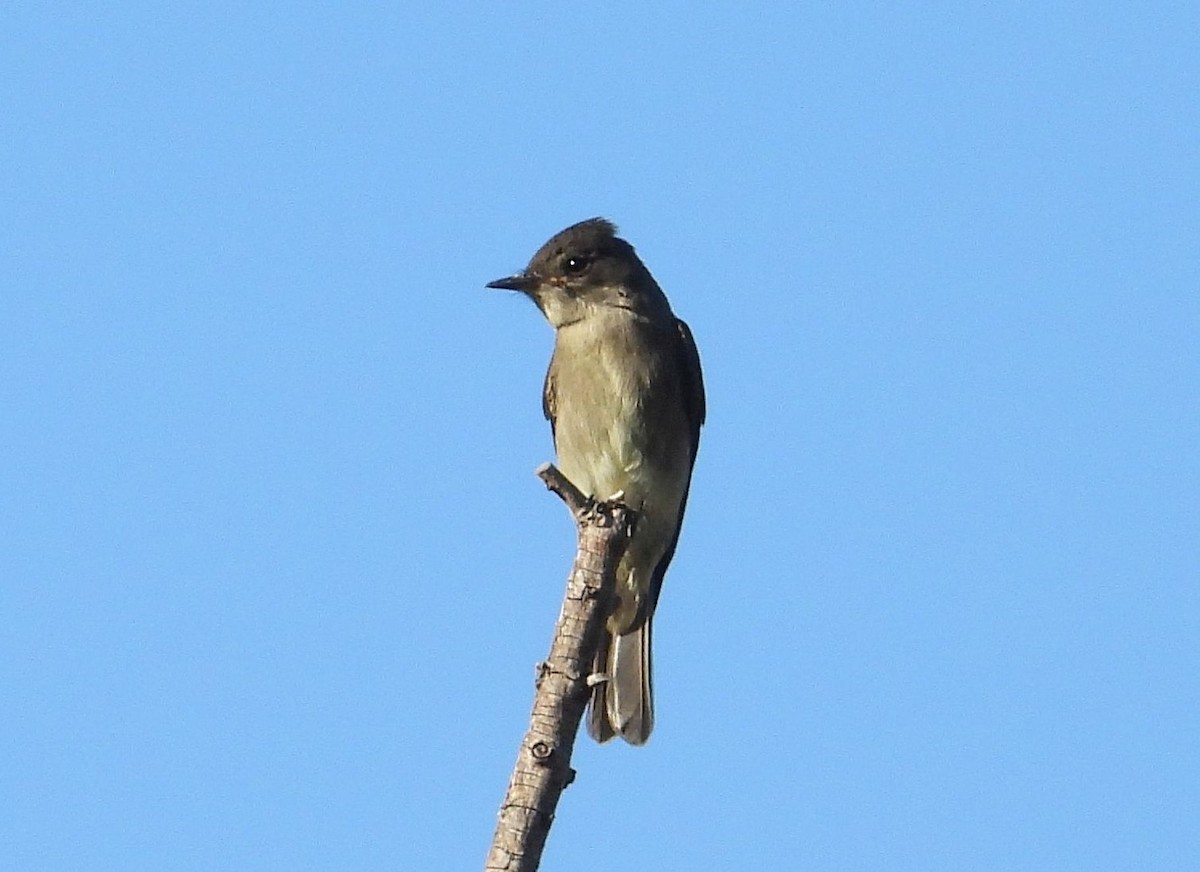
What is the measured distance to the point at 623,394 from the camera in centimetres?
1006

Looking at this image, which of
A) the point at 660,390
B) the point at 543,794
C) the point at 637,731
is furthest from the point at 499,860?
the point at 660,390

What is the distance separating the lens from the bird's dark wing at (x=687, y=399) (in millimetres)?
10383

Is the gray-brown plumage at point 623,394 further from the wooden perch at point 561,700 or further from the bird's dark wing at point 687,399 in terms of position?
the wooden perch at point 561,700

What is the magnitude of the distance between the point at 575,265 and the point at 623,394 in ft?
2.79

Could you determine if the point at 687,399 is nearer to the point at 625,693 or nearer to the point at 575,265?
the point at 575,265

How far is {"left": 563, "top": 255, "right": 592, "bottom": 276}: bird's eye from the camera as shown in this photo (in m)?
10.5

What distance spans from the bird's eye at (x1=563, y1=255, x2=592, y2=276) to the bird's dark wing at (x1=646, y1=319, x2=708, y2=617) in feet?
1.88

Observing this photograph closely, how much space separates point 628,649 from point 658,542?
0.72 metres

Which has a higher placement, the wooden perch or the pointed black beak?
the pointed black beak

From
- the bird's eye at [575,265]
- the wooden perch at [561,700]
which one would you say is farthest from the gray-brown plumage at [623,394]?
the wooden perch at [561,700]

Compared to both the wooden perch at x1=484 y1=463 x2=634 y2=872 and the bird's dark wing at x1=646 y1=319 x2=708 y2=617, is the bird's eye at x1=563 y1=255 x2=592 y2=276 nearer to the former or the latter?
the bird's dark wing at x1=646 y1=319 x2=708 y2=617

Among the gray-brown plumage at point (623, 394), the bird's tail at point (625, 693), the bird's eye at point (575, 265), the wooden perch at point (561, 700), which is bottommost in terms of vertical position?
the wooden perch at point (561, 700)

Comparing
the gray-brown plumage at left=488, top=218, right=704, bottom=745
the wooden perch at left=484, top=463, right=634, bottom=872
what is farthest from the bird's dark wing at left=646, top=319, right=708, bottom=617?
the wooden perch at left=484, top=463, right=634, bottom=872

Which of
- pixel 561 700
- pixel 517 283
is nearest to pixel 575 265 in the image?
pixel 517 283
